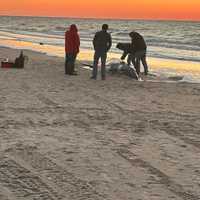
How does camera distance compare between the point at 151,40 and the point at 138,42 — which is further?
the point at 151,40

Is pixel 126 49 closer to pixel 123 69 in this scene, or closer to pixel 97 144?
pixel 123 69

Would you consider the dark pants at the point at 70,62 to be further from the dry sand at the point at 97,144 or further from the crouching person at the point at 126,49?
the dry sand at the point at 97,144

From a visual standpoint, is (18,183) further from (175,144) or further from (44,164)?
(175,144)

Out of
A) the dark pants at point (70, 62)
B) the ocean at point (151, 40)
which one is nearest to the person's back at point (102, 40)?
the dark pants at point (70, 62)

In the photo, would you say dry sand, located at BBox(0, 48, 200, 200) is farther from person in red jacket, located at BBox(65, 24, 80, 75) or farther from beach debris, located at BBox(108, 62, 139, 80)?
beach debris, located at BBox(108, 62, 139, 80)

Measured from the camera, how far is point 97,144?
6.41 meters

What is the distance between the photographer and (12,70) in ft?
49.9

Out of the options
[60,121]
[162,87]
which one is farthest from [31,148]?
[162,87]

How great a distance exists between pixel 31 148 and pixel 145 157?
4.88 ft

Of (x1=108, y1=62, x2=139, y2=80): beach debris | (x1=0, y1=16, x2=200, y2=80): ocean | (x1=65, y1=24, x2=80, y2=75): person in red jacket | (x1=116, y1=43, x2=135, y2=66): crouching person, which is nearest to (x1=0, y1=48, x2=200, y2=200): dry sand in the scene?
(x1=65, y1=24, x2=80, y2=75): person in red jacket

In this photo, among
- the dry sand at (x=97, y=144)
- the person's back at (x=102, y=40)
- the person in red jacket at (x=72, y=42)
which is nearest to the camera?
the dry sand at (x=97, y=144)

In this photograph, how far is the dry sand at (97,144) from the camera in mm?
4750

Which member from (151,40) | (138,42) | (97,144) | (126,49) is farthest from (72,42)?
(151,40)

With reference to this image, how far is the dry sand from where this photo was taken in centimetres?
475
